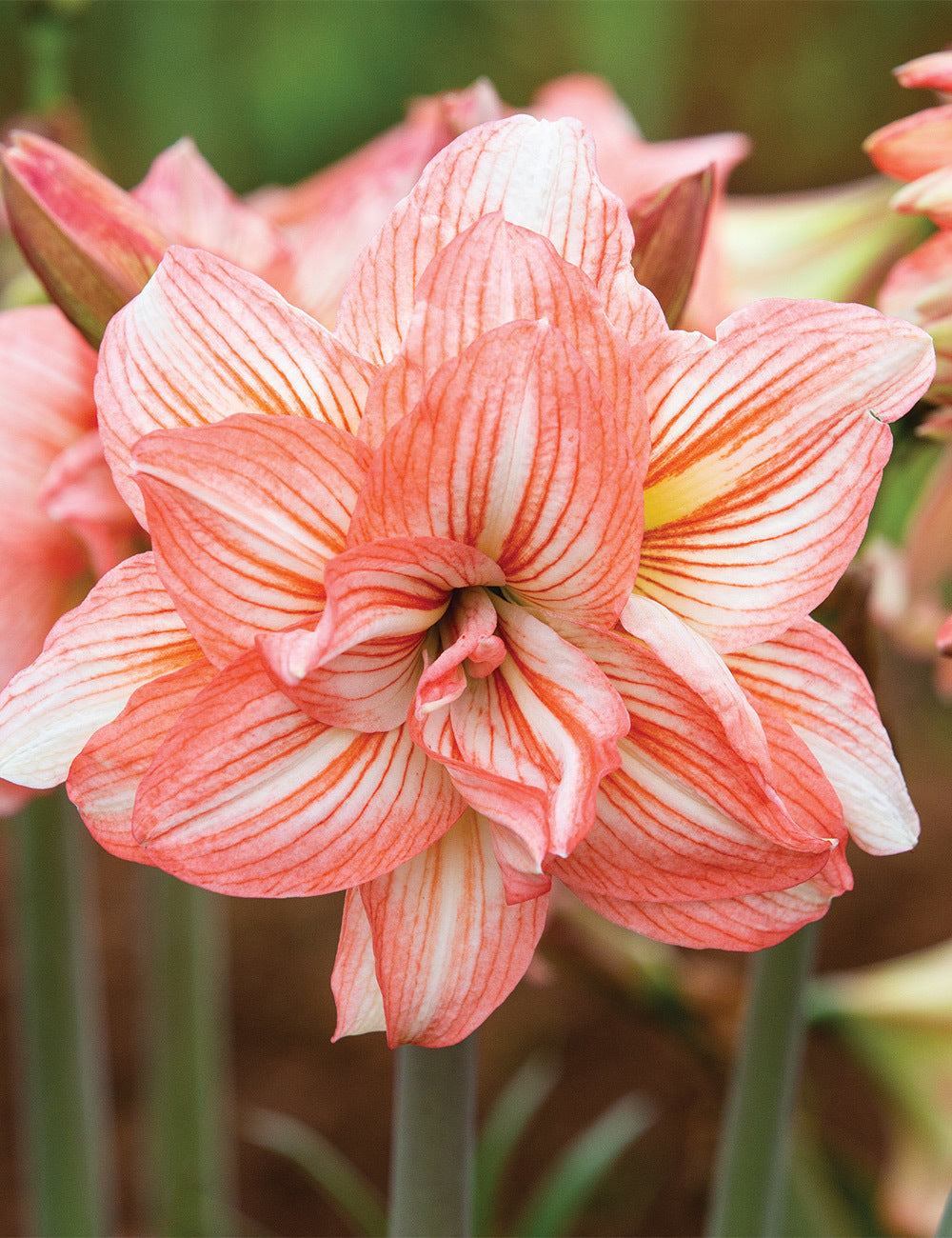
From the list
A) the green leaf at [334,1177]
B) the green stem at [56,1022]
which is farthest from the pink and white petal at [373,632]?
the green leaf at [334,1177]

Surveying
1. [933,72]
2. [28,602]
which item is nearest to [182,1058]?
[28,602]

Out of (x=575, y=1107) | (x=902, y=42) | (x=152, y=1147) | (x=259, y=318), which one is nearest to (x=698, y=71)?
(x=902, y=42)

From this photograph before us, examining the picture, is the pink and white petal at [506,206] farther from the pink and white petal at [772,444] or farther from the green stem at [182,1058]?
the green stem at [182,1058]

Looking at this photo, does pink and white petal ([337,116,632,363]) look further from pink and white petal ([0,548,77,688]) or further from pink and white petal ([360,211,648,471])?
pink and white petal ([0,548,77,688])

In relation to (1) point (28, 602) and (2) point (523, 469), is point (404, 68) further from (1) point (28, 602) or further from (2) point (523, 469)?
(2) point (523, 469)

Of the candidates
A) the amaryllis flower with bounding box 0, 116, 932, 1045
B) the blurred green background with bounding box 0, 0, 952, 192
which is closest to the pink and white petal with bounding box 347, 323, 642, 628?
the amaryllis flower with bounding box 0, 116, 932, 1045

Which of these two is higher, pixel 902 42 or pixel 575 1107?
pixel 902 42

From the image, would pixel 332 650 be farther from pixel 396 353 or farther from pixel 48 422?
pixel 48 422
